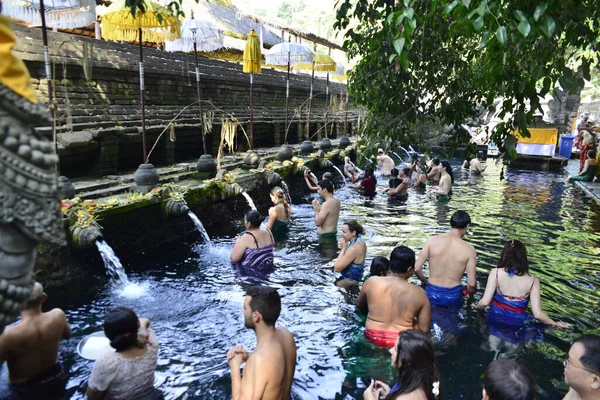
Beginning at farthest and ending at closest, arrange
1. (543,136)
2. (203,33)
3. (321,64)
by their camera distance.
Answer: (543,136) → (321,64) → (203,33)

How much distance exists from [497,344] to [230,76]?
48.0 feet

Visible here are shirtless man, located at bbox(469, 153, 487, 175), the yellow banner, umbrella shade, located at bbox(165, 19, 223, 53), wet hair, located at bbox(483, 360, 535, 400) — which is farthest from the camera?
the yellow banner

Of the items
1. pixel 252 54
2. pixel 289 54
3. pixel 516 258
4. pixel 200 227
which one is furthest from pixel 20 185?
pixel 289 54

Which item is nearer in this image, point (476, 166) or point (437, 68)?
point (437, 68)

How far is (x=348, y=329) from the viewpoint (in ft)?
19.4

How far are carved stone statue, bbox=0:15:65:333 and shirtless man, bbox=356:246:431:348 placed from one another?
3.82 metres

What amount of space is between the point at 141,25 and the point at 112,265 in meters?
4.94

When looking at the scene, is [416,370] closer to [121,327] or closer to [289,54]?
[121,327]

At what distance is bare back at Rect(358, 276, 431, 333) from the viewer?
4844mm

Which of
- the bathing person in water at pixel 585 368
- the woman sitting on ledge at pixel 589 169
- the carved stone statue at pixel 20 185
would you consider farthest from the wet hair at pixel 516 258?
the woman sitting on ledge at pixel 589 169

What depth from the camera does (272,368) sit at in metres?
3.23

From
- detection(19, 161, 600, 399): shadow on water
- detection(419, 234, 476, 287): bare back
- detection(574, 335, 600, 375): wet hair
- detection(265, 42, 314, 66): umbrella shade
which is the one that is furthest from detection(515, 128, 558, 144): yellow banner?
detection(574, 335, 600, 375): wet hair

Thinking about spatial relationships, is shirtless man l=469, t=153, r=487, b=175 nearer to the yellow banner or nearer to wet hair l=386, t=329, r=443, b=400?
the yellow banner

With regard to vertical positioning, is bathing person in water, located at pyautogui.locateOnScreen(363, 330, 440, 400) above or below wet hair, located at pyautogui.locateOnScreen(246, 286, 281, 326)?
→ below
